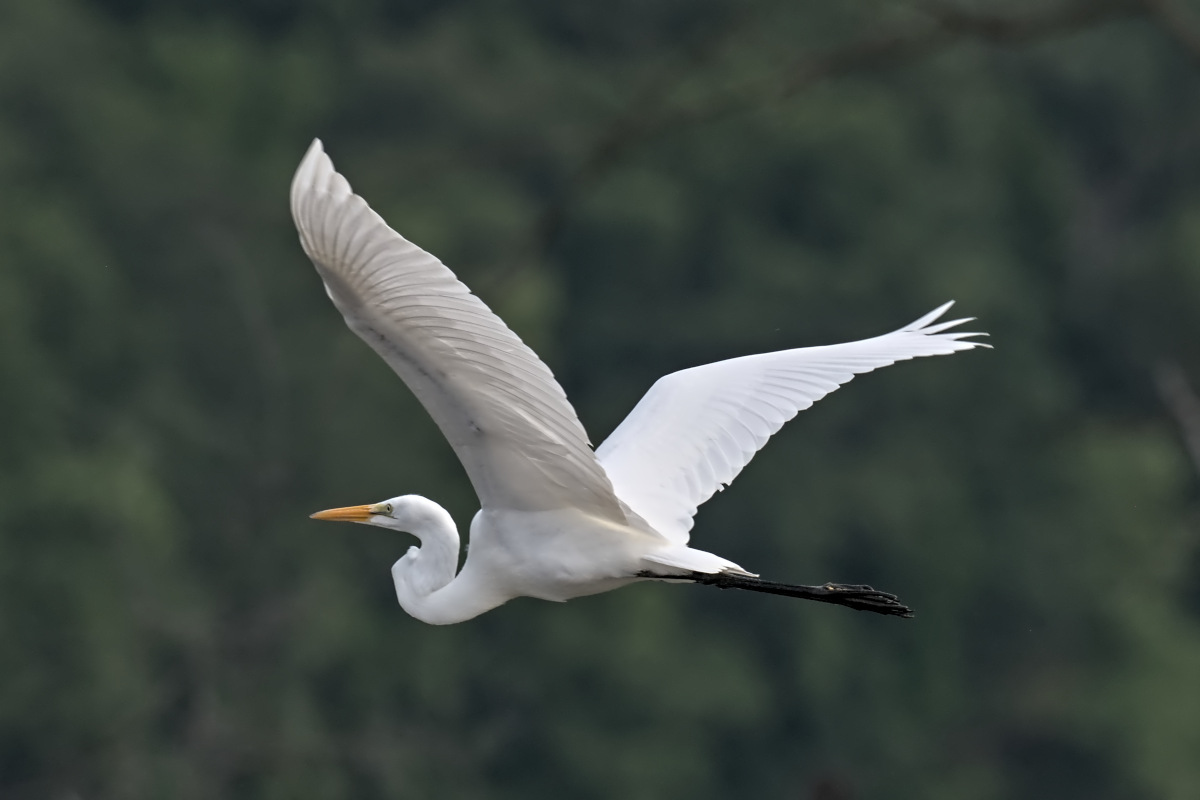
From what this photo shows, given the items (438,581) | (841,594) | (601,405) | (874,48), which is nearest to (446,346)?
(438,581)

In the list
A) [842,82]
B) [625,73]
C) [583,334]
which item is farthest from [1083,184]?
[583,334]

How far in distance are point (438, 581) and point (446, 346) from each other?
1366mm

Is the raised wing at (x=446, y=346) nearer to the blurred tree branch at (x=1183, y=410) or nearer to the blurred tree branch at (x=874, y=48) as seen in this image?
the blurred tree branch at (x=1183, y=410)

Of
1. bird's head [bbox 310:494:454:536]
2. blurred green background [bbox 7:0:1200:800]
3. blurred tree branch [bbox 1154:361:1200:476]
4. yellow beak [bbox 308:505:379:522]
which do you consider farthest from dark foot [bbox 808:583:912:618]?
blurred green background [bbox 7:0:1200:800]

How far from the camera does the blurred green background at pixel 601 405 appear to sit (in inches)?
906

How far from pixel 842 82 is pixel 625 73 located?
314cm

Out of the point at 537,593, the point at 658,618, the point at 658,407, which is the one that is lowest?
the point at 537,593

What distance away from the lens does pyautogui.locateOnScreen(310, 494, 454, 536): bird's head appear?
7.64m

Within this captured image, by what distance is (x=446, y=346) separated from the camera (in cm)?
641

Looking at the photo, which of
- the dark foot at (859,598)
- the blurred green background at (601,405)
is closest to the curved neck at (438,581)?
the dark foot at (859,598)

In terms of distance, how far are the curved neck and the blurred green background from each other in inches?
439

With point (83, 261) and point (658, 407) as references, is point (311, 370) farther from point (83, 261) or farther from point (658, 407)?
point (658, 407)

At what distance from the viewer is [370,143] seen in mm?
31141

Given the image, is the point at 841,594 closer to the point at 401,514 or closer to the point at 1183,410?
the point at 401,514
